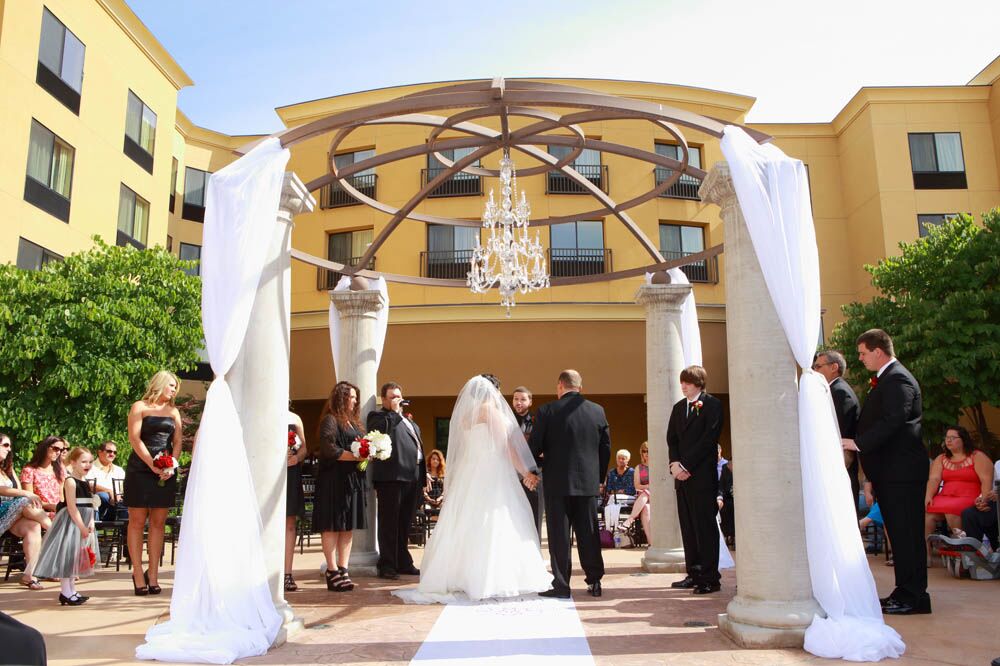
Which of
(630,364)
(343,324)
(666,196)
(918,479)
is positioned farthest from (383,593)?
(666,196)

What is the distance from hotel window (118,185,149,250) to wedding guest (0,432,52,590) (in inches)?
532

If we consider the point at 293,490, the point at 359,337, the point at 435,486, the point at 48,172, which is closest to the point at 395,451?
the point at 293,490

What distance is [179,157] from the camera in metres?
25.4

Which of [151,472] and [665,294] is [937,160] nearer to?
[665,294]

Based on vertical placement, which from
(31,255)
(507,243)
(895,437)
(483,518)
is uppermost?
(31,255)

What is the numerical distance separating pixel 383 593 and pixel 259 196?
408 cm

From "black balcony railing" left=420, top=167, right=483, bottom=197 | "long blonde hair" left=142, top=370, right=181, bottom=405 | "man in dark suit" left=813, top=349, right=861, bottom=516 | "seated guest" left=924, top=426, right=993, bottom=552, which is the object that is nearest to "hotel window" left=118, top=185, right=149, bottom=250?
"black balcony railing" left=420, top=167, right=483, bottom=197

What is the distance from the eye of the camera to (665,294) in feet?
30.7

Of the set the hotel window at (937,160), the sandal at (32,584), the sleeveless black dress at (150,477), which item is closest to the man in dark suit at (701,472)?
the sleeveless black dress at (150,477)

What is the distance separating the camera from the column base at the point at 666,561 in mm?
8703

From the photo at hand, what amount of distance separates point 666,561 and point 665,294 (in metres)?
3.23

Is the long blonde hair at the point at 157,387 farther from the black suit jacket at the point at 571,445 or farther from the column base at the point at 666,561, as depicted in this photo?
the column base at the point at 666,561

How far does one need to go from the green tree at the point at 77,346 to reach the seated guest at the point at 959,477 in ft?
44.4

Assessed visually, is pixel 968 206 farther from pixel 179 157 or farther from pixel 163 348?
pixel 179 157
